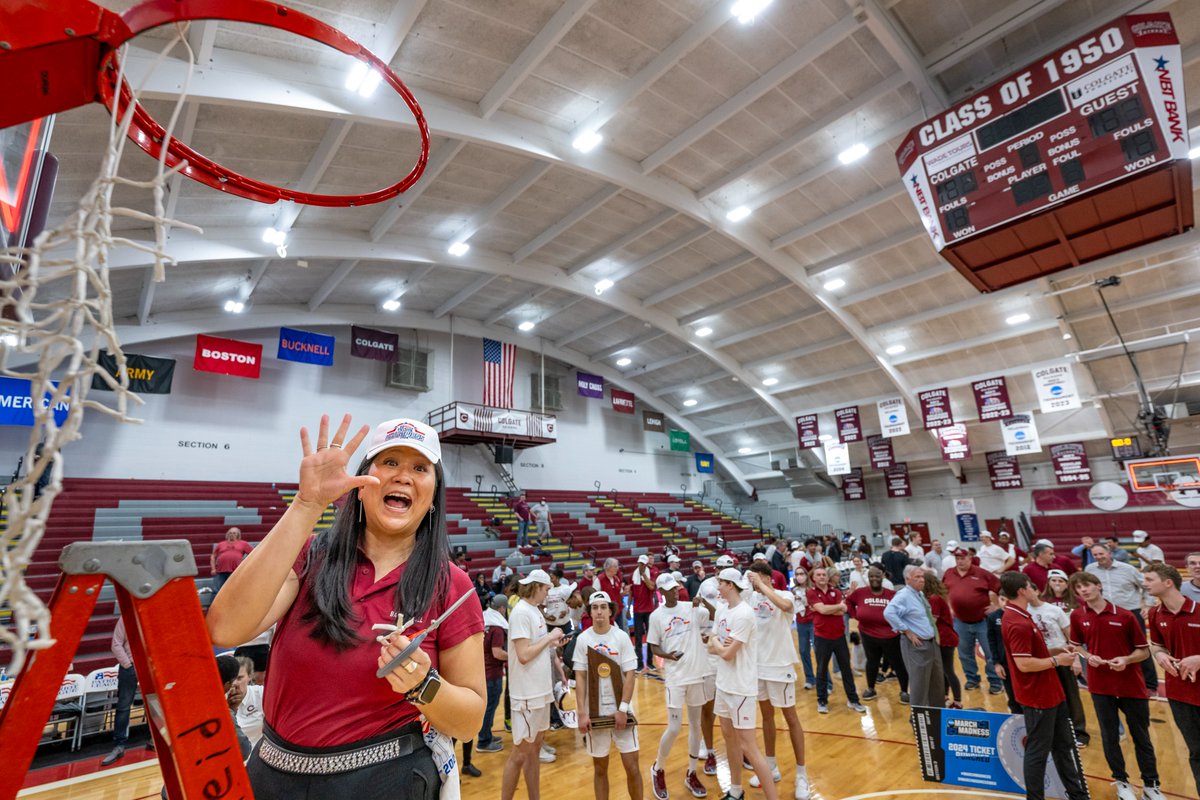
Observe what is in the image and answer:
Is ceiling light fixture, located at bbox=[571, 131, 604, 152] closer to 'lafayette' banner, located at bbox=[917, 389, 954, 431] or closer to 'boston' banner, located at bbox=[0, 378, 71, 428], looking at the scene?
'boston' banner, located at bbox=[0, 378, 71, 428]

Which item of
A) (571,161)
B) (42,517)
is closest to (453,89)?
(571,161)

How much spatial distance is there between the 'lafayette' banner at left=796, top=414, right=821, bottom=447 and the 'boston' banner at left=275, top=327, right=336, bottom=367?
48.6 feet

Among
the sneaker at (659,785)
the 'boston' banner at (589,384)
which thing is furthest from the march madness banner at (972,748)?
the 'boston' banner at (589,384)

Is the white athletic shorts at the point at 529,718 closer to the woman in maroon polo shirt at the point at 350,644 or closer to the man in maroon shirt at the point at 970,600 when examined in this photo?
the woman in maroon polo shirt at the point at 350,644

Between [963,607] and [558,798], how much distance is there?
5.12 meters

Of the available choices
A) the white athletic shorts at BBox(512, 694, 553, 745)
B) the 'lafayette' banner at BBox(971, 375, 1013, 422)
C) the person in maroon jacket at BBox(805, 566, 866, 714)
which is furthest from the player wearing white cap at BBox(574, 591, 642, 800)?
the 'lafayette' banner at BBox(971, 375, 1013, 422)

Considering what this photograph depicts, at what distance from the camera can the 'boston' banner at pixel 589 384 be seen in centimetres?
1942

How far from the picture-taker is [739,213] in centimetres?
1170

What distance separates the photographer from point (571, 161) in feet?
31.6

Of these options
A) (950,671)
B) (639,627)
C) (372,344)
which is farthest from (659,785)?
(372,344)

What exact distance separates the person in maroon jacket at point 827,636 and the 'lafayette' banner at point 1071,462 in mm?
16949

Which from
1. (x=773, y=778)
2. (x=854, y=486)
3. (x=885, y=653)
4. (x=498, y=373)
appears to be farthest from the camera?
(x=854, y=486)

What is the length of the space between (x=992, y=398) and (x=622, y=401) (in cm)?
1133

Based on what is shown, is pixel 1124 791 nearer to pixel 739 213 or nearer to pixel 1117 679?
pixel 1117 679
